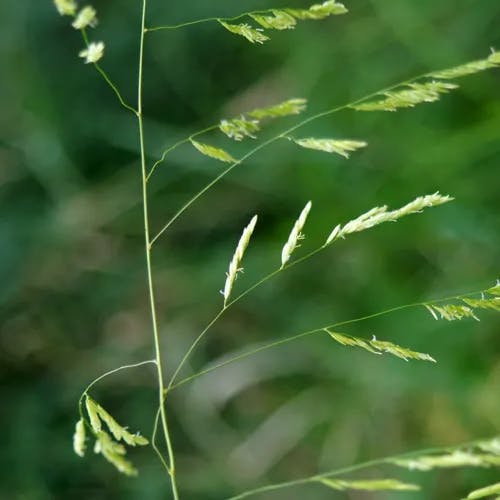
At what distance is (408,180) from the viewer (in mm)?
962

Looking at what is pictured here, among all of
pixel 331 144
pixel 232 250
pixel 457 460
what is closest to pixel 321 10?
pixel 331 144

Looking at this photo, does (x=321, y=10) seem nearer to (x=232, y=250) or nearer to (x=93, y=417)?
(x=93, y=417)

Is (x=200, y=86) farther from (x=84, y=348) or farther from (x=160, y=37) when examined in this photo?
(x=84, y=348)

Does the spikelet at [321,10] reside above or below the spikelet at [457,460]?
above

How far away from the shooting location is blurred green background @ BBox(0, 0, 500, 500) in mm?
992

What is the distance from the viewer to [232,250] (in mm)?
1104

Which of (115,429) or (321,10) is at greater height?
(321,10)

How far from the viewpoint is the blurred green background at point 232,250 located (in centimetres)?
99

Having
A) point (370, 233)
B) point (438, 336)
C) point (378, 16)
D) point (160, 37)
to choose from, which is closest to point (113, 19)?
point (160, 37)

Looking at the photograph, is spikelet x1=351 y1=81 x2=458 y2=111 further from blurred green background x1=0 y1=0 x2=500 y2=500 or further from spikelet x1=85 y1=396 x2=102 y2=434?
blurred green background x1=0 y1=0 x2=500 y2=500

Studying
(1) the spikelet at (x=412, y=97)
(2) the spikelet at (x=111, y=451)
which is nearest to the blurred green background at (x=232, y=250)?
(1) the spikelet at (x=412, y=97)

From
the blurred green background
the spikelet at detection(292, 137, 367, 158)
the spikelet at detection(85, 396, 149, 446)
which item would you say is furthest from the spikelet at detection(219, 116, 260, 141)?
the blurred green background

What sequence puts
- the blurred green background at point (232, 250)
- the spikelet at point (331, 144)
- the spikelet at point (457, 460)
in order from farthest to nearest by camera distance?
the blurred green background at point (232, 250) → the spikelet at point (331, 144) → the spikelet at point (457, 460)

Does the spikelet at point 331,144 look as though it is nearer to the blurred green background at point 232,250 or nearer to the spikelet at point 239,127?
the spikelet at point 239,127
